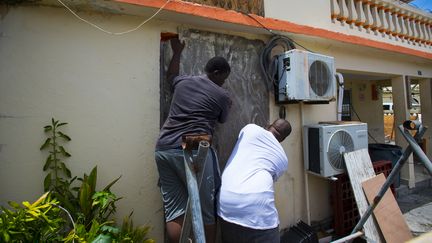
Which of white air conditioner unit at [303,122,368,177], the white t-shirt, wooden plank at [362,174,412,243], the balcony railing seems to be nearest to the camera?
the white t-shirt

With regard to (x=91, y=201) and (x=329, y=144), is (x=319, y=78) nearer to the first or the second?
(x=329, y=144)

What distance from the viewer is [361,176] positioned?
373cm

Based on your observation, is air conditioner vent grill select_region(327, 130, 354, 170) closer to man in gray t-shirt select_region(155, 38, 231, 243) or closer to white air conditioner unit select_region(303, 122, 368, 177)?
white air conditioner unit select_region(303, 122, 368, 177)

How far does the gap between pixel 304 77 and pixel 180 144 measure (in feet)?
6.59

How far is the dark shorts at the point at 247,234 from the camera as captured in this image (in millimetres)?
2133

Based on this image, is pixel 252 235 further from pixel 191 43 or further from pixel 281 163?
pixel 191 43

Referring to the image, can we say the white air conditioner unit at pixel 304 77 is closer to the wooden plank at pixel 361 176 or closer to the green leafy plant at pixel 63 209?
the wooden plank at pixel 361 176

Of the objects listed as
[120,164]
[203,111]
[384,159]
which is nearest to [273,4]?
[203,111]

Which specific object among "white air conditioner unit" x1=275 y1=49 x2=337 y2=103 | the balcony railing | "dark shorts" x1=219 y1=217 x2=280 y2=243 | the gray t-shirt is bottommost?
"dark shorts" x1=219 y1=217 x2=280 y2=243

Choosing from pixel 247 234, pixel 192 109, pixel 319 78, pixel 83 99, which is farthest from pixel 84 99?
pixel 319 78

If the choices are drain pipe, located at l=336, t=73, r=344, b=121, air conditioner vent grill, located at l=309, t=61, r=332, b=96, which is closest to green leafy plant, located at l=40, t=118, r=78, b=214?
air conditioner vent grill, located at l=309, t=61, r=332, b=96

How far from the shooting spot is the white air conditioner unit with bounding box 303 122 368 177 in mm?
3531

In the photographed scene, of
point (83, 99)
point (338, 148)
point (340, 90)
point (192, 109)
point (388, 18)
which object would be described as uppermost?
point (388, 18)

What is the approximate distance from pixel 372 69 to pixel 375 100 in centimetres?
357
